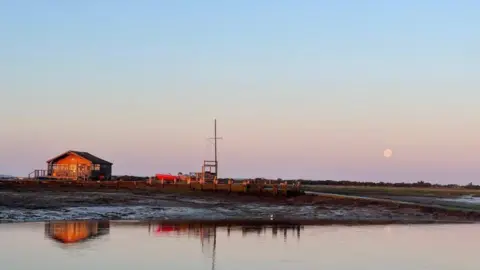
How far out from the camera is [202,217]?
131ft

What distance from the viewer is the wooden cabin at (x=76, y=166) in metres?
90.8

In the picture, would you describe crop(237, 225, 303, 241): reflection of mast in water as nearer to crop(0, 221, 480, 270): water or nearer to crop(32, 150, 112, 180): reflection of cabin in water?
crop(0, 221, 480, 270): water

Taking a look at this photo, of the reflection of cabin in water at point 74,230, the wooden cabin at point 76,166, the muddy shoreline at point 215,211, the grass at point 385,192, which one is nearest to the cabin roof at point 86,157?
the wooden cabin at point 76,166

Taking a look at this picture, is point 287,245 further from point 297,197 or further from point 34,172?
point 34,172

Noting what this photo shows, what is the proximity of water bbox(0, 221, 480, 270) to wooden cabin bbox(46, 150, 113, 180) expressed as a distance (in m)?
59.4

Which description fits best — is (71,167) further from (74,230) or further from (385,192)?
(74,230)

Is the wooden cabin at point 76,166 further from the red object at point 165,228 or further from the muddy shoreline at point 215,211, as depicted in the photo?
the red object at point 165,228

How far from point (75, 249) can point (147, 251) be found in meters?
2.51

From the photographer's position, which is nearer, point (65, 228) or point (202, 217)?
point (65, 228)

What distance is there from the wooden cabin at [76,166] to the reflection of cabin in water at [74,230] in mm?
57872

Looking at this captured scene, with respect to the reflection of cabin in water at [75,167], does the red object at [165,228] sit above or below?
below

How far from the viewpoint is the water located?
64.9 ft

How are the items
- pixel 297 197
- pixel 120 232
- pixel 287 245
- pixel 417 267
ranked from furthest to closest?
pixel 297 197
pixel 120 232
pixel 287 245
pixel 417 267

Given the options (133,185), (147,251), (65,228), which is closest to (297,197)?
(133,185)
